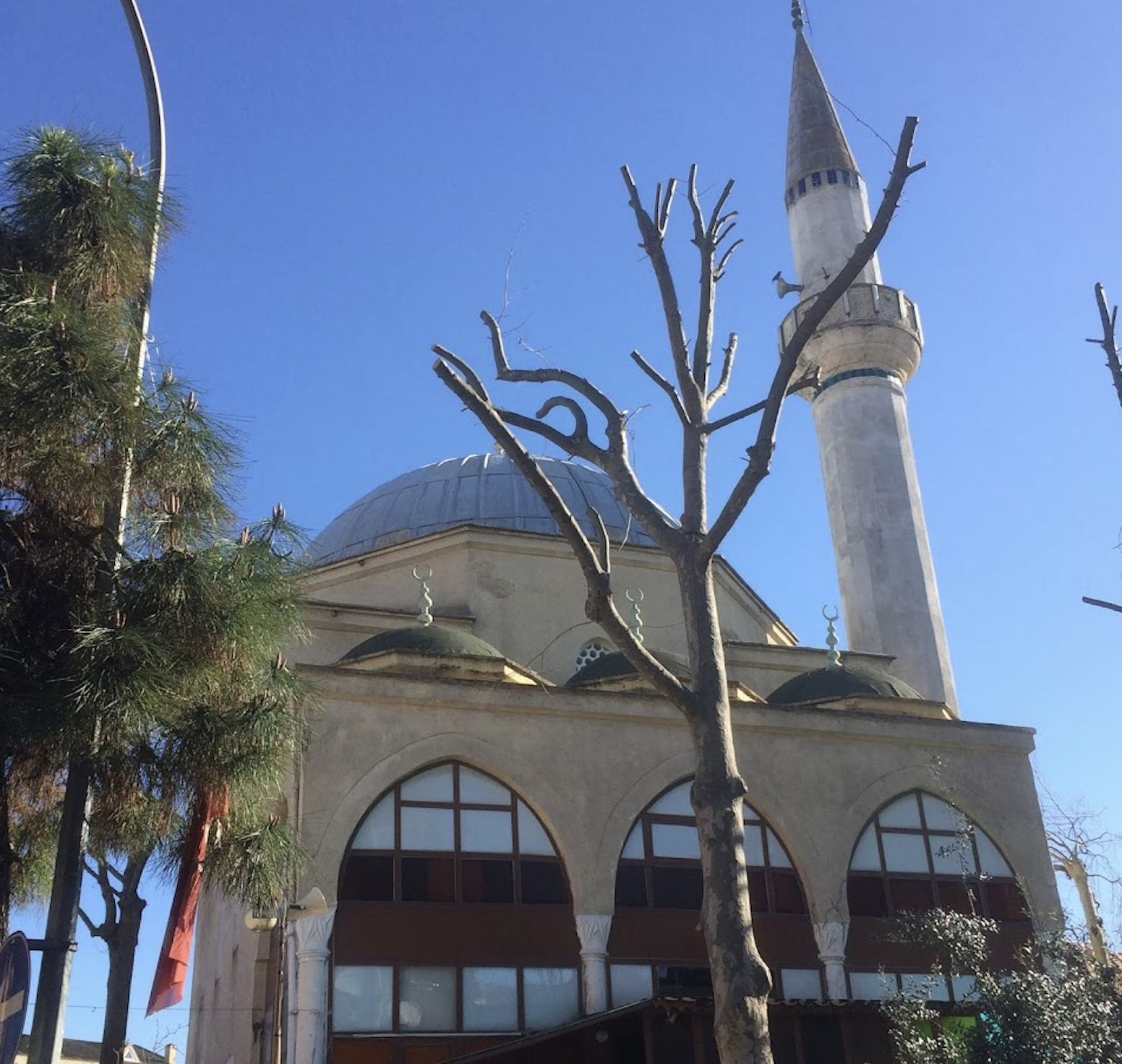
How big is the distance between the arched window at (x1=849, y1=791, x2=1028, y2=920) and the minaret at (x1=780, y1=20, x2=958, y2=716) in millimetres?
4669

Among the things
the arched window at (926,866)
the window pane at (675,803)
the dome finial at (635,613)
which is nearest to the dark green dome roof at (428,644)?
the window pane at (675,803)

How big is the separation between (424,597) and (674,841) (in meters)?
4.69

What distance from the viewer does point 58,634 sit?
7.14m

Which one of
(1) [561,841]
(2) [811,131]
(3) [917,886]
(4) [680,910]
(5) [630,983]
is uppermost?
(2) [811,131]

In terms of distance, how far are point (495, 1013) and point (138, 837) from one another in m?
7.48

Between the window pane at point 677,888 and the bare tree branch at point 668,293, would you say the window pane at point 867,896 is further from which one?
the bare tree branch at point 668,293

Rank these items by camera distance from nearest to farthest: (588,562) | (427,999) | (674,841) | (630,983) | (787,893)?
(588,562) < (427,999) < (630,983) < (674,841) < (787,893)

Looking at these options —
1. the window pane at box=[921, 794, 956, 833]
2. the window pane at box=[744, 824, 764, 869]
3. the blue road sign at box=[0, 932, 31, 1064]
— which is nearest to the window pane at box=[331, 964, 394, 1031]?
the window pane at box=[744, 824, 764, 869]

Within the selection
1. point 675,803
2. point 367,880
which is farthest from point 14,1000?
point 675,803

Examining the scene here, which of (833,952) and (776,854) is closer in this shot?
(833,952)

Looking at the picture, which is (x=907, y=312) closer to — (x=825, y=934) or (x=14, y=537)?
(x=825, y=934)

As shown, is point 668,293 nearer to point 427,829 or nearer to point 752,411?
point 752,411

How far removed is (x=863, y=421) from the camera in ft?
79.1

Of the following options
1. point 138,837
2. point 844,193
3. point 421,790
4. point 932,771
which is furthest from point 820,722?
point 844,193
